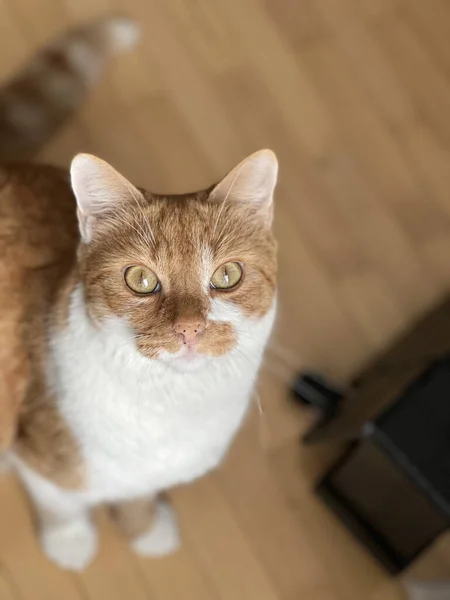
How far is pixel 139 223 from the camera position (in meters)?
0.90

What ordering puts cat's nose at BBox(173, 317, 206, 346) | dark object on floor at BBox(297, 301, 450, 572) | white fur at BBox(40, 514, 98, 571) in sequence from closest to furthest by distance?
cat's nose at BBox(173, 317, 206, 346)
dark object on floor at BBox(297, 301, 450, 572)
white fur at BBox(40, 514, 98, 571)

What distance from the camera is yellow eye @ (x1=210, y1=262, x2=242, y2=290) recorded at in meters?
0.90

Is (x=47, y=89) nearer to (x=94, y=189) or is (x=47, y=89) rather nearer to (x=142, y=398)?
(x=94, y=189)

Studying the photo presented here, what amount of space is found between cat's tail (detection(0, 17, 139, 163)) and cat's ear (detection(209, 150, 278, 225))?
0.60 meters

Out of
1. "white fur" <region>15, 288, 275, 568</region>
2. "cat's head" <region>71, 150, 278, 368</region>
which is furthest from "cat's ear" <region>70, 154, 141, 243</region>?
"white fur" <region>15, 288, 275, 568</region>

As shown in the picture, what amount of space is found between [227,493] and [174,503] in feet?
0.37

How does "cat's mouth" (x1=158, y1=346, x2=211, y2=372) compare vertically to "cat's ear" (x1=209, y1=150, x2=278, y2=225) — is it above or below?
below

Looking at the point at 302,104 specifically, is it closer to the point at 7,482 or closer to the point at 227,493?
the point at 227,493

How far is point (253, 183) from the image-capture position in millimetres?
922

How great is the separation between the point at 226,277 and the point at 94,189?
0.67ft

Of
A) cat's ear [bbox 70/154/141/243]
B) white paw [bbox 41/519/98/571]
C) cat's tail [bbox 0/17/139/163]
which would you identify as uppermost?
cat's tail [bbox 0/17/139/163]

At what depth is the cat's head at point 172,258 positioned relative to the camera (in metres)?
0.86

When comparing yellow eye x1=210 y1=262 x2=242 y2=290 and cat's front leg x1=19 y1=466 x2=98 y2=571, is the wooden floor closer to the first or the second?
cat's front leg x1=19 y1=466 x2=98 y2=571

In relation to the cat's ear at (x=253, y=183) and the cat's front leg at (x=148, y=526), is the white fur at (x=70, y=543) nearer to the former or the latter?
the cat's front leg at (x=148, y=526)
